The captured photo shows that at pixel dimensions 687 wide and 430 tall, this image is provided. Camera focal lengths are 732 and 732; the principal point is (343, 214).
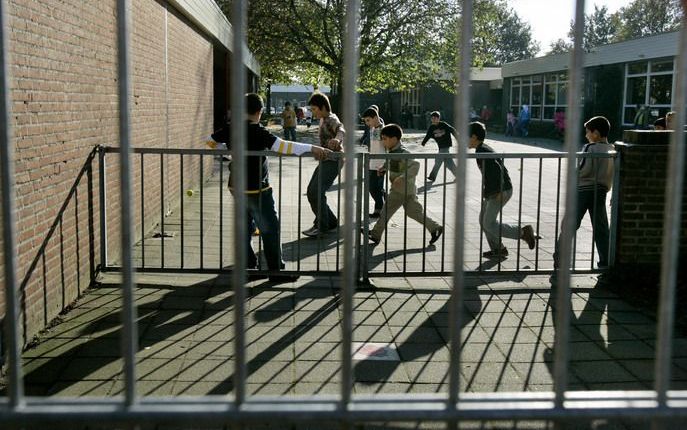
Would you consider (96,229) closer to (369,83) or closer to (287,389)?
(287,389)

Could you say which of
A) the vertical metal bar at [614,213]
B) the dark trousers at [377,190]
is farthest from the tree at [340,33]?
the vertical metal bar at [614,213]

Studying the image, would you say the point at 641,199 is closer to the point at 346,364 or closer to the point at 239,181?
the point at 346,364

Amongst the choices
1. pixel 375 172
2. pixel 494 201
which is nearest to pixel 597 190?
pixel 494 201

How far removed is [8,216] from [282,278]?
533 centimetres

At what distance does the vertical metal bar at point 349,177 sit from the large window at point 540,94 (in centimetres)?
3798

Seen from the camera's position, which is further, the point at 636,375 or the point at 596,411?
the point at 636,375

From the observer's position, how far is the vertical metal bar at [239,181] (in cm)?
151

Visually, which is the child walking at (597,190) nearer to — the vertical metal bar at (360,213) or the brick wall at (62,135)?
the vertical metal bar at (360,213)

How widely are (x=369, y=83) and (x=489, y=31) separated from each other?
700 cm

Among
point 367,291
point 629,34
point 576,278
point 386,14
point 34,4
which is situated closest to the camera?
point 34,4

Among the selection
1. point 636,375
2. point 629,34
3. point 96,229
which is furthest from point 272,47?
point 629,34

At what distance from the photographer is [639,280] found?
670 centimetres

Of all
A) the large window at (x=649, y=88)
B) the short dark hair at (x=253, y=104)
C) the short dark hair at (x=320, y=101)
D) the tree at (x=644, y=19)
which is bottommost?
the short dark hair at (x=253, y=104)

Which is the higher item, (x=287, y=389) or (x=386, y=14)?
(x=386, y=14)
